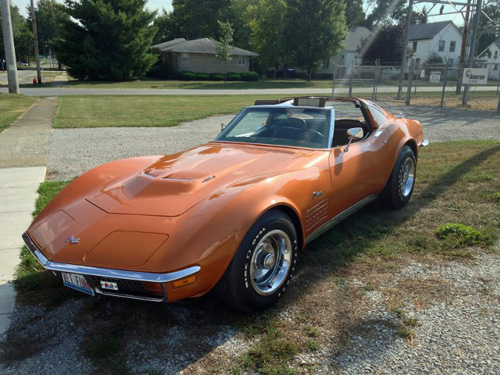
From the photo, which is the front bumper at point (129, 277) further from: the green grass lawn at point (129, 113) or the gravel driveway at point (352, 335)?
the green grass lawn at point (129, 113)

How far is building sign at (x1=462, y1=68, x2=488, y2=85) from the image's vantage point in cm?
1744

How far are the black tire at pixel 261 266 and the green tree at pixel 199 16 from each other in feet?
202

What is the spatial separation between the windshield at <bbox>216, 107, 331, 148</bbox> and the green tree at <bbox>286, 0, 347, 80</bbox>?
138 feet

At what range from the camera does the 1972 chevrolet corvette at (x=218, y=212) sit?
252cm

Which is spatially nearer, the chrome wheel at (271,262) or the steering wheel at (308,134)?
the chrome wheel at (271,262)

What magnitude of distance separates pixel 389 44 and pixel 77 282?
173 feet

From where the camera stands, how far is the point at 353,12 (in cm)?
7494

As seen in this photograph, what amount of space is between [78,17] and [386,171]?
125 ft

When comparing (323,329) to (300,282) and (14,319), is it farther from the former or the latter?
(14,319)

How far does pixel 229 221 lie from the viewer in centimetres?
269

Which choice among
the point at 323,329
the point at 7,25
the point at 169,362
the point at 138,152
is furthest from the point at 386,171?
the point at 7,25

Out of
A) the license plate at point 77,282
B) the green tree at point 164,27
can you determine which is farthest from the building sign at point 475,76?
the green tree at point 164,27

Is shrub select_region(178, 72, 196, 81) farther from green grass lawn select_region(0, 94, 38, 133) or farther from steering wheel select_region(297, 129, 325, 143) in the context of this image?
steering wheel select_region(297, 129, 325, 143)

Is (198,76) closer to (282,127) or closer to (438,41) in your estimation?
(438,41)
